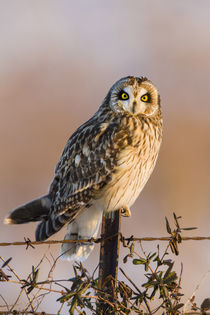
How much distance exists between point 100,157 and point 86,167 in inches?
5.9

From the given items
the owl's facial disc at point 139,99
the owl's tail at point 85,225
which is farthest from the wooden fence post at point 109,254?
the owl's facial disc at point 139,99

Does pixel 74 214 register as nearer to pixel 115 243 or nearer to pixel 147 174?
pixel 147 174

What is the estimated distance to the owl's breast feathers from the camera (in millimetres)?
4668

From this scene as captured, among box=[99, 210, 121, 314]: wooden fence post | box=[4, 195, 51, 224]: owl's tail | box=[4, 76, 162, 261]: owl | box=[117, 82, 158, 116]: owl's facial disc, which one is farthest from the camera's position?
box=[117, 82, 158, 116]: owl's facial disc

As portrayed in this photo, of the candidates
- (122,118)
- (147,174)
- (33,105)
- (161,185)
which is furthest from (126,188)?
(33,105)

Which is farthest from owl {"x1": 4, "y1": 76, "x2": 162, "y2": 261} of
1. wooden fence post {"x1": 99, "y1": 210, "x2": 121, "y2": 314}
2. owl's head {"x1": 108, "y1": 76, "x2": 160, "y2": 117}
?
wooden fence post {"x1": 99, "y1": 210, "x2": 121, "y2": 314}

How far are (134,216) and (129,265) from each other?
1.40 m

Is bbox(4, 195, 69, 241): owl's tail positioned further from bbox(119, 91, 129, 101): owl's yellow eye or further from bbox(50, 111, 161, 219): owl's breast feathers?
bbox(119, 91, 129, 101): owl's yellow eye

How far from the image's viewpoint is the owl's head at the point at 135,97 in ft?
15.9

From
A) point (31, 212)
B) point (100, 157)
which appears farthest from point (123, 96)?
point (31, 212)

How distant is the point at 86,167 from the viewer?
15.7 ft

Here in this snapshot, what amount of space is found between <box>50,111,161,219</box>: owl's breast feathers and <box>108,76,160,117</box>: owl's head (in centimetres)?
8

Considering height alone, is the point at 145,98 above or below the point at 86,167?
above

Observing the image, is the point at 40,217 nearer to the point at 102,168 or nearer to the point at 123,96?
the point at 102,168
